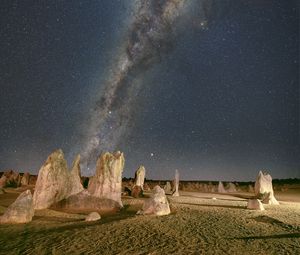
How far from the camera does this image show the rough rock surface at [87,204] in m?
18.4

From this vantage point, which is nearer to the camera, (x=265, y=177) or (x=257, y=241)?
(x=257, y=241)

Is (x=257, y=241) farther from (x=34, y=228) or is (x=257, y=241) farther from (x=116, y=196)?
(x=116, y=196)

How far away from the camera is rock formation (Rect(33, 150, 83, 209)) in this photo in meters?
18.8

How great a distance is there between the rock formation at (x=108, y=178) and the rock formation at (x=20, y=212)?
579 centimetres

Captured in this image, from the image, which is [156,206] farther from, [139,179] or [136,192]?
[139,179]

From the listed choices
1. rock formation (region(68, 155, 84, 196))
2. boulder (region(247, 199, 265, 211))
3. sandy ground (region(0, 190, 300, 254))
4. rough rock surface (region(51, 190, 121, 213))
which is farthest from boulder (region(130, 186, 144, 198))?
sandy ground (region(0, 190, 300, 254))

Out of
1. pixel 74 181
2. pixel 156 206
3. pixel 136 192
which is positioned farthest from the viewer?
pixel 136 192

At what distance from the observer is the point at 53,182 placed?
1975cm

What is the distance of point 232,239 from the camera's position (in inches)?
390

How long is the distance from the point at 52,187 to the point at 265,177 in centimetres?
2051

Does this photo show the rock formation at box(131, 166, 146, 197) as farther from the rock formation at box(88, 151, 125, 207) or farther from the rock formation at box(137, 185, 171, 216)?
the rock formation at box(137, 185, 171, 216)

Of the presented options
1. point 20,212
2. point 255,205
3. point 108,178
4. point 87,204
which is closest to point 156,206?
point 87,204

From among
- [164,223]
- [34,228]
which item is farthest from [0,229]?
[164,223]

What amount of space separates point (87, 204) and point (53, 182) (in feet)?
9.56
